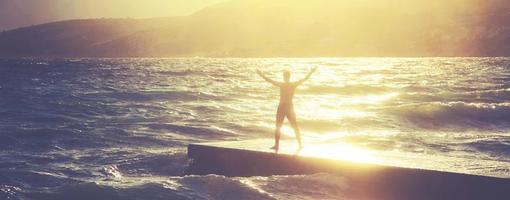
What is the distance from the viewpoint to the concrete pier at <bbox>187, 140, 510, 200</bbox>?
945 cm

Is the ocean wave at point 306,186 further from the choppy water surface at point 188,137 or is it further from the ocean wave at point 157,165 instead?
the ocean wave at point 157,165

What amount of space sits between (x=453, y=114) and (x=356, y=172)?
18528 mm

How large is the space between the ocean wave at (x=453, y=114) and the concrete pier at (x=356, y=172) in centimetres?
1426

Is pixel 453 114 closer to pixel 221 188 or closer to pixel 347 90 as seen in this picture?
pixel 221 188

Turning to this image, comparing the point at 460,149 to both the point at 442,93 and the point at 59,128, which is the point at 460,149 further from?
the point at 442,93

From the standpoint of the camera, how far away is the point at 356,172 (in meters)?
10.6

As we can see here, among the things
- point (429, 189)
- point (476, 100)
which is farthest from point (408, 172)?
point (476, 100)

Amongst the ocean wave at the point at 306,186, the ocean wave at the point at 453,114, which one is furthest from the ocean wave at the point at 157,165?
the ocean wave at the point at 453,114

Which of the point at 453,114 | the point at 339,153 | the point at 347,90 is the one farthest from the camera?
the point at 347,90

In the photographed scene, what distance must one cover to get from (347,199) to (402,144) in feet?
29.3

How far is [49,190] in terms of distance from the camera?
11.3m

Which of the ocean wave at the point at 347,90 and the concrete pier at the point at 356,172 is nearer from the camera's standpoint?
the concrete pier at the point at 356,172

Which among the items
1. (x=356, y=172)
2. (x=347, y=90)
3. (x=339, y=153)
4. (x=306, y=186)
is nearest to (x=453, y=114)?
(x=339, y=153)

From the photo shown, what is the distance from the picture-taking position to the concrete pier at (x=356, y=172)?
9.45m
